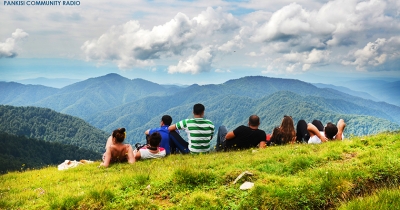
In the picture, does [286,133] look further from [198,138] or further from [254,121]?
[198,138]

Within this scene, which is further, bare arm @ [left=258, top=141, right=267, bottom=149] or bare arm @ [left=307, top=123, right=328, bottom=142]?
bare arm @ [left=258, top=141, right=267, bottom=149]

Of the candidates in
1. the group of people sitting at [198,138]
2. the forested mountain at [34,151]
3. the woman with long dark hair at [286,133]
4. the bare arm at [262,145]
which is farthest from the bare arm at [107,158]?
the forested mountain at [34,151]

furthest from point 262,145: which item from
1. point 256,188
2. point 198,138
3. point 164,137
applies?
point 256,188

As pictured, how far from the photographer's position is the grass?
6.05 metres

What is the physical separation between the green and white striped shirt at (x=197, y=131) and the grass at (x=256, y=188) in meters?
3.33

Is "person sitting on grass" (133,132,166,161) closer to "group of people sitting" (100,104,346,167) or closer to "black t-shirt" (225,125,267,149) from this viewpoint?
"group of people sitting" (100,104,346,167)

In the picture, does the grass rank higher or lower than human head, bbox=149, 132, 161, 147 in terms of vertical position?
lower

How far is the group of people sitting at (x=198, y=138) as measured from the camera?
11.3 metres

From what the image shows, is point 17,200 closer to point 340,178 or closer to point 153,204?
point 153,204

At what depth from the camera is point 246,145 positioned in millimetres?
12547

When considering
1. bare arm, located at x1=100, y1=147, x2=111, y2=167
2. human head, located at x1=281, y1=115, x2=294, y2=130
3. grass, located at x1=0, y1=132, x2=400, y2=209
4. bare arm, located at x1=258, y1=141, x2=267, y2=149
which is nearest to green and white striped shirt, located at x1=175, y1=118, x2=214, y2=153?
bare arm, located at x1=258, y1=141, x2=267, y2=149

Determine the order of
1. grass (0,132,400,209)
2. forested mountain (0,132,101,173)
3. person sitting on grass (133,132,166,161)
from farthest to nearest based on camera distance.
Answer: forested mountain (0,132,101,173)
person sitting on grass (133,132,166,161)
grass (0,132,400,209)

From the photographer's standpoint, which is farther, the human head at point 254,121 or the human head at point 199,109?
the human head at point 254,121

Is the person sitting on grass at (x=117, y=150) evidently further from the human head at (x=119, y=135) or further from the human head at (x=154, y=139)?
the human head at (x=154, y=139)
